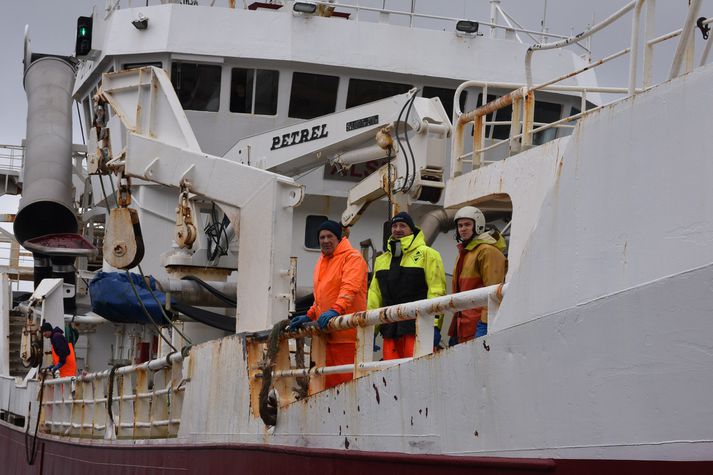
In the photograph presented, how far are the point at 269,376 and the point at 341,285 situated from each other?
2.50ft

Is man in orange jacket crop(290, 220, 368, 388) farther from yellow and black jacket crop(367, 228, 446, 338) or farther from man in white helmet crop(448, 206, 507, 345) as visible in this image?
man in white helmet crop(448, 206, 507, 345)

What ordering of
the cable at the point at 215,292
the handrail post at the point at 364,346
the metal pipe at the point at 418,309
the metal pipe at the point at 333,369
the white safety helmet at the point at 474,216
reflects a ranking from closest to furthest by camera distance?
the metal pipe at the point at 418,309
the metal pipe at the point at 333,369
the handrail post at the point at 364,346
the white safety helmet at the point at 474,216
the cable at the point at 215,292

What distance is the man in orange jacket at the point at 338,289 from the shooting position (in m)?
7.39

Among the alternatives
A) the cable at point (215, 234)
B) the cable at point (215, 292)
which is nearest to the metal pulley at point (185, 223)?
the cable at point (215, 292)

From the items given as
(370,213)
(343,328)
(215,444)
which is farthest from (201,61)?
(343,328)

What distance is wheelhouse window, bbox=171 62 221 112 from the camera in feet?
47.8

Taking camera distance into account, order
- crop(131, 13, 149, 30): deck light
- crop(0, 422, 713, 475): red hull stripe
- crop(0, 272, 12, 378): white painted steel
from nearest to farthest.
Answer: crop(0, 422, 713, 475): red hull stripe < crop(131, 13, 149, 30): deck light < crop(0, 272, 12, 378): white painted steel

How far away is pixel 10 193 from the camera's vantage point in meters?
21.0

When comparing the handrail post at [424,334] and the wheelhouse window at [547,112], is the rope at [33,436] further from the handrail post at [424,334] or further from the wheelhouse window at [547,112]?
the handrail post at [424,334]

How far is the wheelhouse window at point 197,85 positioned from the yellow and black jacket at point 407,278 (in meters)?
7.56

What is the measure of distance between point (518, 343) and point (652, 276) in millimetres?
799

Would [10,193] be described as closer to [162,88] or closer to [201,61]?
[201,61]

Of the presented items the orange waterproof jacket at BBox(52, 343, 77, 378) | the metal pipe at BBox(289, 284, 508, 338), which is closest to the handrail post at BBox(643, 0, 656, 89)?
the metal pipe at BBox(289, 284, 508, 338)

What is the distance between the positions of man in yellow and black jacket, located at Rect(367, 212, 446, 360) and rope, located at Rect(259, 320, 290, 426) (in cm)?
64
